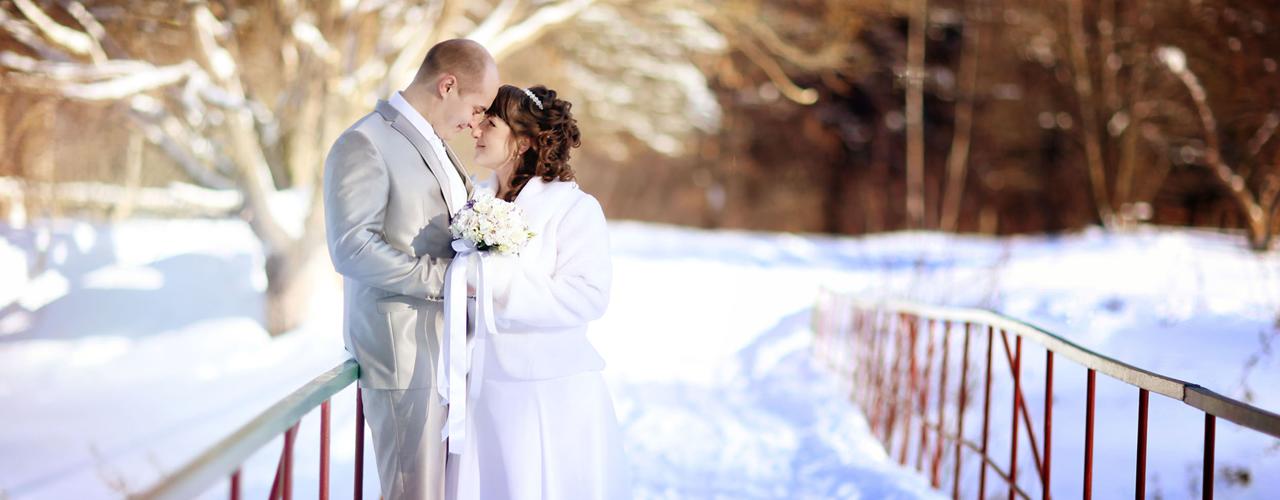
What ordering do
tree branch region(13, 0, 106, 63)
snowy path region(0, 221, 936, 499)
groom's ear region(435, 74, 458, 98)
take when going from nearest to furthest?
groom's ear region(435, 74, 458, 98), snowy path region(0, 221, 936, 499), tree branch region(13, 0, 106, 63)

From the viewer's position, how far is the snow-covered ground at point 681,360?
5547 mm

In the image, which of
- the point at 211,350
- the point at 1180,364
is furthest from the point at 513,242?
the point at 211,350

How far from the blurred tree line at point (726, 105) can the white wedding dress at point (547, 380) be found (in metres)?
6.10

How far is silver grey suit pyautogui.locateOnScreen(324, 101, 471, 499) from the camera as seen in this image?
8.73 feet

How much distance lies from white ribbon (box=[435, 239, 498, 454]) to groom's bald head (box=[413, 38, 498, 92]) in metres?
0.53

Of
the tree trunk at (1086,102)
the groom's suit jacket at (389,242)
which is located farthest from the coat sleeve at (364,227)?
the tree trunk at (1086,102)

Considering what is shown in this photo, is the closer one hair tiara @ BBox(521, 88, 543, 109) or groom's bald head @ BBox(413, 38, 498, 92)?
groom's bald head @ BBox(413, 38, 498, 92)

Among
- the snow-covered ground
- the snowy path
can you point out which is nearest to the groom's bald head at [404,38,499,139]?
the snow-covered ground

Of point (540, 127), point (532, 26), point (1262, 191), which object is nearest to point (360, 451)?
point (540, 127)

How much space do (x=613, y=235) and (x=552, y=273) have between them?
16803mm

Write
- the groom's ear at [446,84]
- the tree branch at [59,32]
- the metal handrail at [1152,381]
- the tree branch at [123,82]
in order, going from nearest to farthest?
the metal handrail at [1152,381] → the groom's ear at [446,84] → the tree branch at [59,32] → the tree branch at [123,82]

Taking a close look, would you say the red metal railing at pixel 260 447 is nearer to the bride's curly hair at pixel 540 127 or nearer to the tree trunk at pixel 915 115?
the bride's curly hair at pixel 540 127

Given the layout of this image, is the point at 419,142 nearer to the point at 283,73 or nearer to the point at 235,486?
the point at 235,486

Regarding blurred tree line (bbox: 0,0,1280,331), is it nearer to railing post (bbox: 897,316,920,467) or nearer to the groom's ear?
railing post (bbox: 897,316,920,467)
